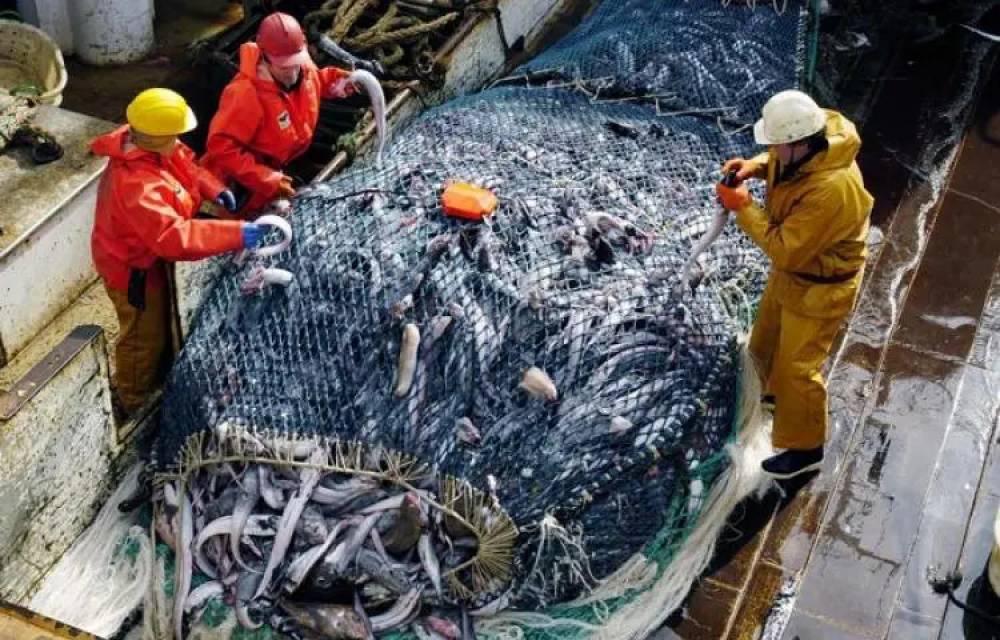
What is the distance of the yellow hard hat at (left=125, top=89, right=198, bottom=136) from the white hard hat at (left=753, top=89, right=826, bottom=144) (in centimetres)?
246

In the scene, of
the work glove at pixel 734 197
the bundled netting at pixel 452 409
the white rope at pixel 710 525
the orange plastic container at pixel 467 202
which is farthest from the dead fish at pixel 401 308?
the white rope at pixel 710 525

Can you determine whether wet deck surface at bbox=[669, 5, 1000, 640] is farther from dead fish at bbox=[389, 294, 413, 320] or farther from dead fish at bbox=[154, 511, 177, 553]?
dead fish at bbox=[154, 511, 177, 553]

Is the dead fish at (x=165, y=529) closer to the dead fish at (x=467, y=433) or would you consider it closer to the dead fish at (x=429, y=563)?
the dead fish at (x=429, y=563)

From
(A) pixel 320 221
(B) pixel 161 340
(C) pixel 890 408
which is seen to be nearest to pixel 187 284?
(B) pixel 161 340

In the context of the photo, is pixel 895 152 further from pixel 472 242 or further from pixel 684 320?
pixel 472 242

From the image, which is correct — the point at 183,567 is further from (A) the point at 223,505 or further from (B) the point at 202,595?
(A) the point at 223,505

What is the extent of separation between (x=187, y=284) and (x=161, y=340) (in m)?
0.32

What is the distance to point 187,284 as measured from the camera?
5535 mm

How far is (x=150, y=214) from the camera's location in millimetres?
5020

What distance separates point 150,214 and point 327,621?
72.2 inches

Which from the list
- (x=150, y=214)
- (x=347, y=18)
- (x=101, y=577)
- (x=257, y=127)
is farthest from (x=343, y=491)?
(x=347, y=18)

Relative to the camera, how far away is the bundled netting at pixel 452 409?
195 inches

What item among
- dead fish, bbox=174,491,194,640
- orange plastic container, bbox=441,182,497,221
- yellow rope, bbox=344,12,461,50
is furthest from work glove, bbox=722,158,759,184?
yellow rope, bbox=344,12,461,50

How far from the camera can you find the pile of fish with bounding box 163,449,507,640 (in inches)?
193
